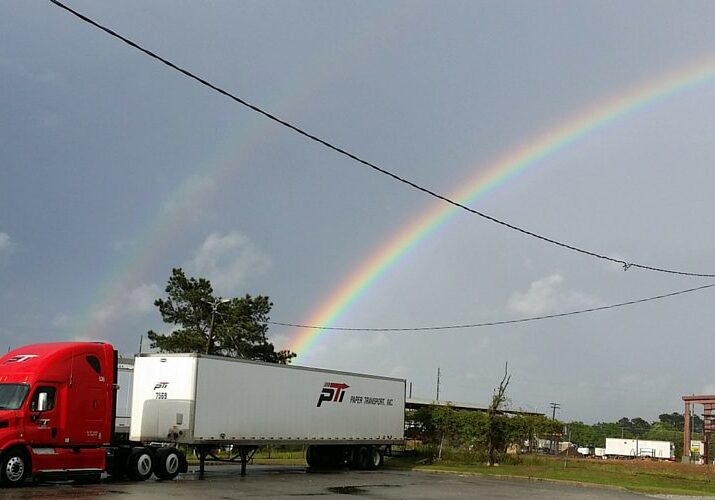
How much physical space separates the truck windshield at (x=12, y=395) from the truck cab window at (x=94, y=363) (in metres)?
2.03

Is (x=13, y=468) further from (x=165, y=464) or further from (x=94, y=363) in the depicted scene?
(x=165, y=464)

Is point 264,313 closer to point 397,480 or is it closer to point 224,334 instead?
point 224,334

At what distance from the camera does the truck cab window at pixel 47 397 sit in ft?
68.9

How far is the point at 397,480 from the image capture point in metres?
29.7

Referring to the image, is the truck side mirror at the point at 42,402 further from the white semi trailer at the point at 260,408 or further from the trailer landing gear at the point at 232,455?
the trailer landing gear at the point at 232,455

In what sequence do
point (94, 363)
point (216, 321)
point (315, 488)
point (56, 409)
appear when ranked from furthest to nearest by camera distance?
point (216, 321) → point (315, 488) → point (94, 363) → point (56, 409)

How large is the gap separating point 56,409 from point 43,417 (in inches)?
19.8

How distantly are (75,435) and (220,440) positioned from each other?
593 cm

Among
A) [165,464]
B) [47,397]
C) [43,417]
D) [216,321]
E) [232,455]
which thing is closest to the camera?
[43,417]

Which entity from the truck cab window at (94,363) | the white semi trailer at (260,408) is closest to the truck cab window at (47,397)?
the truck cab window at (94,363)

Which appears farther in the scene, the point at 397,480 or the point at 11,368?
the point at 397,480

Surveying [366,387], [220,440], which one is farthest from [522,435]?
[220,440]

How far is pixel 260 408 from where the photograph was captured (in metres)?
28.9

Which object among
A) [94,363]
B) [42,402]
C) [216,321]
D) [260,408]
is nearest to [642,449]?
[216,321]
